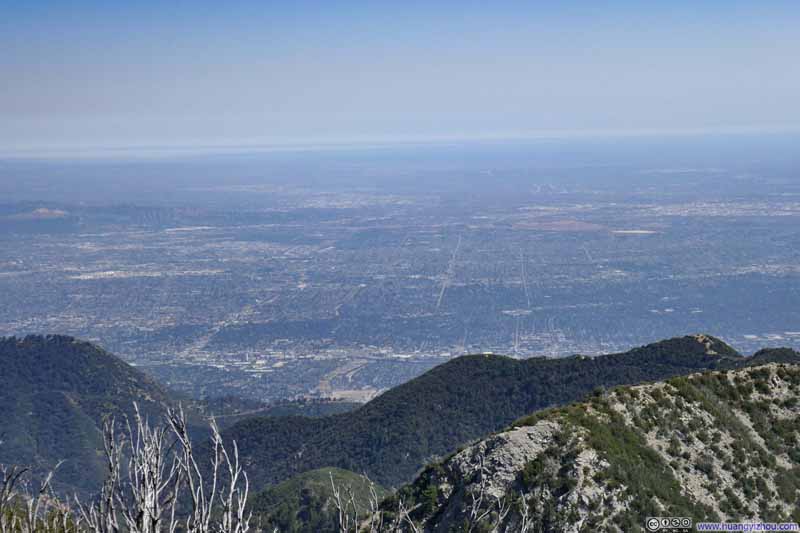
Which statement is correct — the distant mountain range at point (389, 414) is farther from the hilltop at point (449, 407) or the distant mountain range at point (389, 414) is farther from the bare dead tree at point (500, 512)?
the bare dead tree at point (500, 512)

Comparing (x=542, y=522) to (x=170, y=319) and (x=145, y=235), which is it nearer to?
(x=170, y=319)

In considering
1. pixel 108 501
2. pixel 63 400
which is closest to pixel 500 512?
pixel 108 501

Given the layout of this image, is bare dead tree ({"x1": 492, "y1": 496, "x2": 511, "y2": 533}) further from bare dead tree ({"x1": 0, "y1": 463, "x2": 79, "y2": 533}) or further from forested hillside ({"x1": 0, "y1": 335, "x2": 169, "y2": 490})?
forested hillside ({"x1": 0, "y1": 335, "x2": 169, "y2": 490})

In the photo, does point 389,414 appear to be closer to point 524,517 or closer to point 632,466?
point 632,466

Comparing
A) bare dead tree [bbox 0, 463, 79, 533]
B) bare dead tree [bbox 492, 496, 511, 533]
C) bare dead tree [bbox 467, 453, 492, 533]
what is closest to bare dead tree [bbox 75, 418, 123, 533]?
bare dead tree [bbox 0, 463, 79, 533]

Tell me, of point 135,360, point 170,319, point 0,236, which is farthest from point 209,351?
point 0,236

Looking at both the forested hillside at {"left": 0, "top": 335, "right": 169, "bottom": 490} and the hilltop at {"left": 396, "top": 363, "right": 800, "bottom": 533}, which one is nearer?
the hilltop at {"left": 396, "top": 363, "right": 800, "bottom": 533}
